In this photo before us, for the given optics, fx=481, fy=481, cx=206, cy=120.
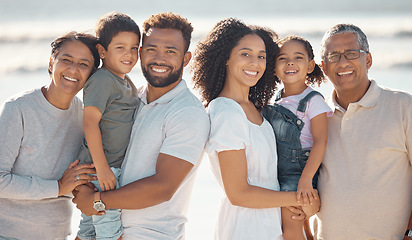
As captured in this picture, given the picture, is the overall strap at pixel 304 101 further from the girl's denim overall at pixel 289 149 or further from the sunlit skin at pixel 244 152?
the sunlit skin at pixel 244 152

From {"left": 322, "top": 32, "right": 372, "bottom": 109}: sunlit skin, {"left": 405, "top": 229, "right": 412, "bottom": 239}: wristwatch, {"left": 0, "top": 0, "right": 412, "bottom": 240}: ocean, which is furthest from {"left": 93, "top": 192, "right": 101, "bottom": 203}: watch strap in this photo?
{"left": 0, "top": 0, "right": 412, "bottom": 240}: ocean

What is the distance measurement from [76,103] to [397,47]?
12.3 metres

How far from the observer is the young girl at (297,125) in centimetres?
336

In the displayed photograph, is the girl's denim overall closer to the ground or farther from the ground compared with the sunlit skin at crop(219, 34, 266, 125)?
closer to the ground

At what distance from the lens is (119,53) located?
3.48m

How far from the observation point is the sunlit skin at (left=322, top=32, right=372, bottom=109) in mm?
3613

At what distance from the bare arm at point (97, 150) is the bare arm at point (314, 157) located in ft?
4.24

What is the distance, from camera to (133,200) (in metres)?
3.09

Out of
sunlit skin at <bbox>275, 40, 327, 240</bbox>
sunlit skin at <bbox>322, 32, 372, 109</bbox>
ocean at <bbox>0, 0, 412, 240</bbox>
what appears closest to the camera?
sunlit skin at <bbox>275, 40, 327, 240</bbox>

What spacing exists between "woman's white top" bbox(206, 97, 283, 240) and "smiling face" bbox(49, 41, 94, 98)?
98 cm

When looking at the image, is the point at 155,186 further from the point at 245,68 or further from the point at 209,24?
the point at 209,24

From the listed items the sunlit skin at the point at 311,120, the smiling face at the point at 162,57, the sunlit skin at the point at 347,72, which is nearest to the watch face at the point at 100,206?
the smiling face at the point at 162,57

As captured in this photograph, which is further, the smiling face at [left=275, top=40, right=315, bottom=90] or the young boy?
the smiling face at [left=275, top=40, right=315, bottom=90]

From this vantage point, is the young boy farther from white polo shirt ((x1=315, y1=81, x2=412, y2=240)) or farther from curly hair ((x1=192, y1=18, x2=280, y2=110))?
white polo shirt ((x1=315, y1=81, x2=412, y2=240))
